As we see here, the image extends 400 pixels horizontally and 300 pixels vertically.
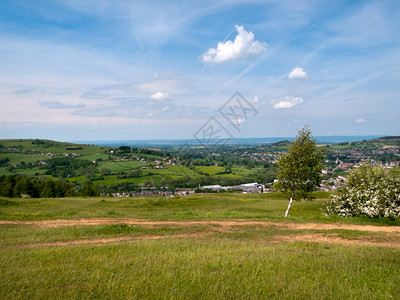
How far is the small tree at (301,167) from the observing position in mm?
23875

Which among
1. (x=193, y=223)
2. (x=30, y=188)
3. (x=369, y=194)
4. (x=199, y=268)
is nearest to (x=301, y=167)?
(x=369, y=194)

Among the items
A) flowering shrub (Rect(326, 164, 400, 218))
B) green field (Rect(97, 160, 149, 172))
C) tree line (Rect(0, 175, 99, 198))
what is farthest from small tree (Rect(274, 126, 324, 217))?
green field (Rect(97, 160, 149, 172))

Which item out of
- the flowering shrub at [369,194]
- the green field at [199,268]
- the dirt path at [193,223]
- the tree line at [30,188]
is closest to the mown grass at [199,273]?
the green field at [199,268]

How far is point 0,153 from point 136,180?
92335 mm

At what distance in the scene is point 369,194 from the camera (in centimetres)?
2192

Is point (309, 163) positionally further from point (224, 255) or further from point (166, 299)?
point (166, 299)

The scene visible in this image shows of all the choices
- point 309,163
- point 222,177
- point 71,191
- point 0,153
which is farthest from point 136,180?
point 0,153

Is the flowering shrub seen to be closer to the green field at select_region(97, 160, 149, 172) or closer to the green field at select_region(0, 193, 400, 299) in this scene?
the green field at select_region(0, 193, 400, 299)

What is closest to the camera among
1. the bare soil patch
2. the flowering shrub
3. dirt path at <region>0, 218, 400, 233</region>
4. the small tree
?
the bare soil patch

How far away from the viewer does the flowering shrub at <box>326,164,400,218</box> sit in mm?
20703

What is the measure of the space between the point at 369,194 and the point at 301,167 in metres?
6.36

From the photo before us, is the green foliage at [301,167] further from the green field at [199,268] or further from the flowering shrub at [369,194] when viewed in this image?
the green field at [199,268]

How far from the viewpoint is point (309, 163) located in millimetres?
24141

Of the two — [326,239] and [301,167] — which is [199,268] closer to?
[326,239]
